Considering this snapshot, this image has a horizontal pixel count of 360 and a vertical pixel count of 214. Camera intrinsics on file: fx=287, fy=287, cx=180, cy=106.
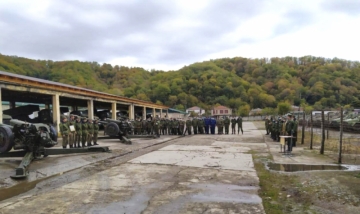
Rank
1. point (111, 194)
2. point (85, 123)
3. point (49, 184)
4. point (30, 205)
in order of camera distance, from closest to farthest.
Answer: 1. point (30, 205)
2. point (111, 194)
3. point (49, 184)
4. point (85, 123)

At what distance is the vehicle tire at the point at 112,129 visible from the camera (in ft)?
50.1

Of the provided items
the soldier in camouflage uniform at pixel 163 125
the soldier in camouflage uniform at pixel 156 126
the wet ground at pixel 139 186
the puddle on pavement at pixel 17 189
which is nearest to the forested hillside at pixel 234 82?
the soldier in camouflage uniform at pixel 163 125

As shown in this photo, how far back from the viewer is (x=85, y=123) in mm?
12328

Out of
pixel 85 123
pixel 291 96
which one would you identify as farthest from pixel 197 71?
pixel 85 123

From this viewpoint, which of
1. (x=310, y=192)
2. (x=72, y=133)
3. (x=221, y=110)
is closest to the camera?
(x=310, y=192)

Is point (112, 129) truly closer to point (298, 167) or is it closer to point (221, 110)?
point (298, 167)

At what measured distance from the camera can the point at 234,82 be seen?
4363 inches

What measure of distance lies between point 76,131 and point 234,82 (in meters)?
103

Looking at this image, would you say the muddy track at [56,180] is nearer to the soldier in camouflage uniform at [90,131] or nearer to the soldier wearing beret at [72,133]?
the soldier wearing beret at [72,133]

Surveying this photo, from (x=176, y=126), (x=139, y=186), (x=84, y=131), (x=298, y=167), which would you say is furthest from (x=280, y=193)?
(x=176, y=126)

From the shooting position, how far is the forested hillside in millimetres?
86769

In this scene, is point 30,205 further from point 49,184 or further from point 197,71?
point 197,71

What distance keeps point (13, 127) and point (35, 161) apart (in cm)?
125

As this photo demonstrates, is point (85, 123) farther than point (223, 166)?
Yes
